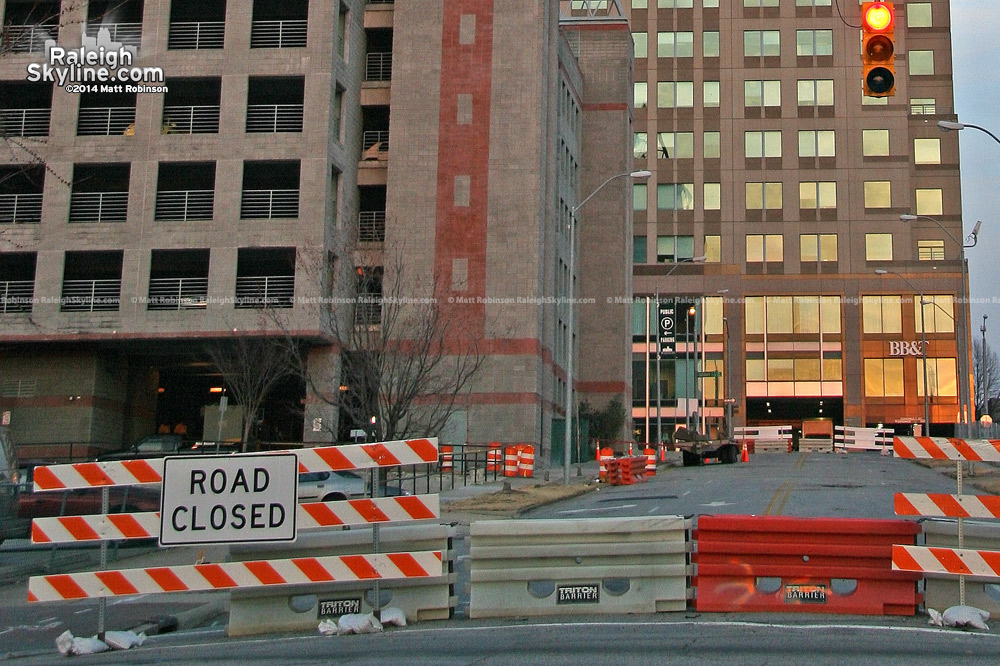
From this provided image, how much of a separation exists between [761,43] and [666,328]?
43.4m

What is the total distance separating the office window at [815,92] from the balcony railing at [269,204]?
5860 cm

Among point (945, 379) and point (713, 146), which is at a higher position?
point (713, 146)

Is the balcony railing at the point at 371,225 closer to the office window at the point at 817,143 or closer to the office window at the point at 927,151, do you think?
the office window at the point at 817,143

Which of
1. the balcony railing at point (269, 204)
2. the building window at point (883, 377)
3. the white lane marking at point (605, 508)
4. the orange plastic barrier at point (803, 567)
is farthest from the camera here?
the building window at point (883, 377)

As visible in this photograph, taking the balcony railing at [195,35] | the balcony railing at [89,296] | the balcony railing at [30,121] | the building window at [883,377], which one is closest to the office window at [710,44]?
the building window at [883,377]

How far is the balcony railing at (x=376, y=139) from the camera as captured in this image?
50.2 m

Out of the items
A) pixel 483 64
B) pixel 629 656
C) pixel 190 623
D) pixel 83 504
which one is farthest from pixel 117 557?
pixel 483 64

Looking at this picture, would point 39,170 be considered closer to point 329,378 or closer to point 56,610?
point 329,378

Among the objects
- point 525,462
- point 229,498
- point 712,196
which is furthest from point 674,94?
point 229,498

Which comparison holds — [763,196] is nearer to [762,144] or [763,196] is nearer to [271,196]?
[762,144]

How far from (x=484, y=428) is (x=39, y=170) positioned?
68.3 feet

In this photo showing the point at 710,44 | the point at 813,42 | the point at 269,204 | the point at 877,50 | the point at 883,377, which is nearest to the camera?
the point at 877,50

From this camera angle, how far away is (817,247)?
89.6 meters

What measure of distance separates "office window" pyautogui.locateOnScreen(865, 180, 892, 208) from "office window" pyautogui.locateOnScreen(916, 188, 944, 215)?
2359mm
